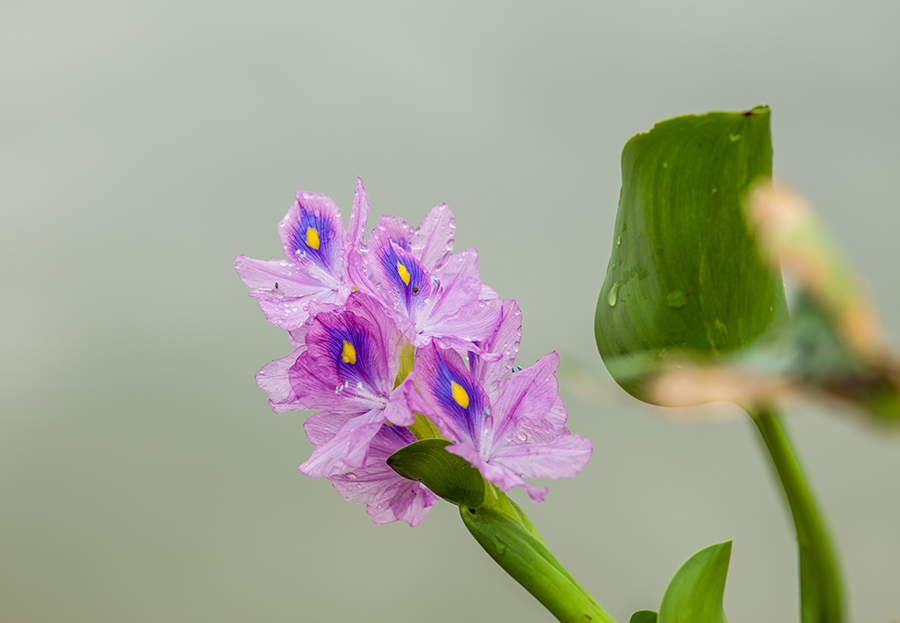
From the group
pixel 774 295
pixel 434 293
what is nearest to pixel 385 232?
pixel 434 293

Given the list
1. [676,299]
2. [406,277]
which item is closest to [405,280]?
[406,277]

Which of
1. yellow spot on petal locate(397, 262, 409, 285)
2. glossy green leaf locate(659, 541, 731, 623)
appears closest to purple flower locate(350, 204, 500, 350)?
yellow spot on petal locate(397, 262, 409, 285)

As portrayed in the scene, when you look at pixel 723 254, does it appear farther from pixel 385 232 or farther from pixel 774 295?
pixel 385 232

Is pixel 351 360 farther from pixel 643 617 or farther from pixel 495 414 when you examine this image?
pixel 643 617

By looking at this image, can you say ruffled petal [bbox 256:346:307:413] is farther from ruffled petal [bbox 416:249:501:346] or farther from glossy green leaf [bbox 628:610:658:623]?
glossy green leaf [bbox 628:610:658:623]

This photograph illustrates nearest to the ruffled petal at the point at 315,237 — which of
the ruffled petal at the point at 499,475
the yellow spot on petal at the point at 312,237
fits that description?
the yellow spot on petal at the point at 312,237

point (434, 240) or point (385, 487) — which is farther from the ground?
point (434, 240)

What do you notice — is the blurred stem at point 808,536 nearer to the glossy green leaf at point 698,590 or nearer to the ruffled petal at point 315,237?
the glossy green leaf at point 698,590
